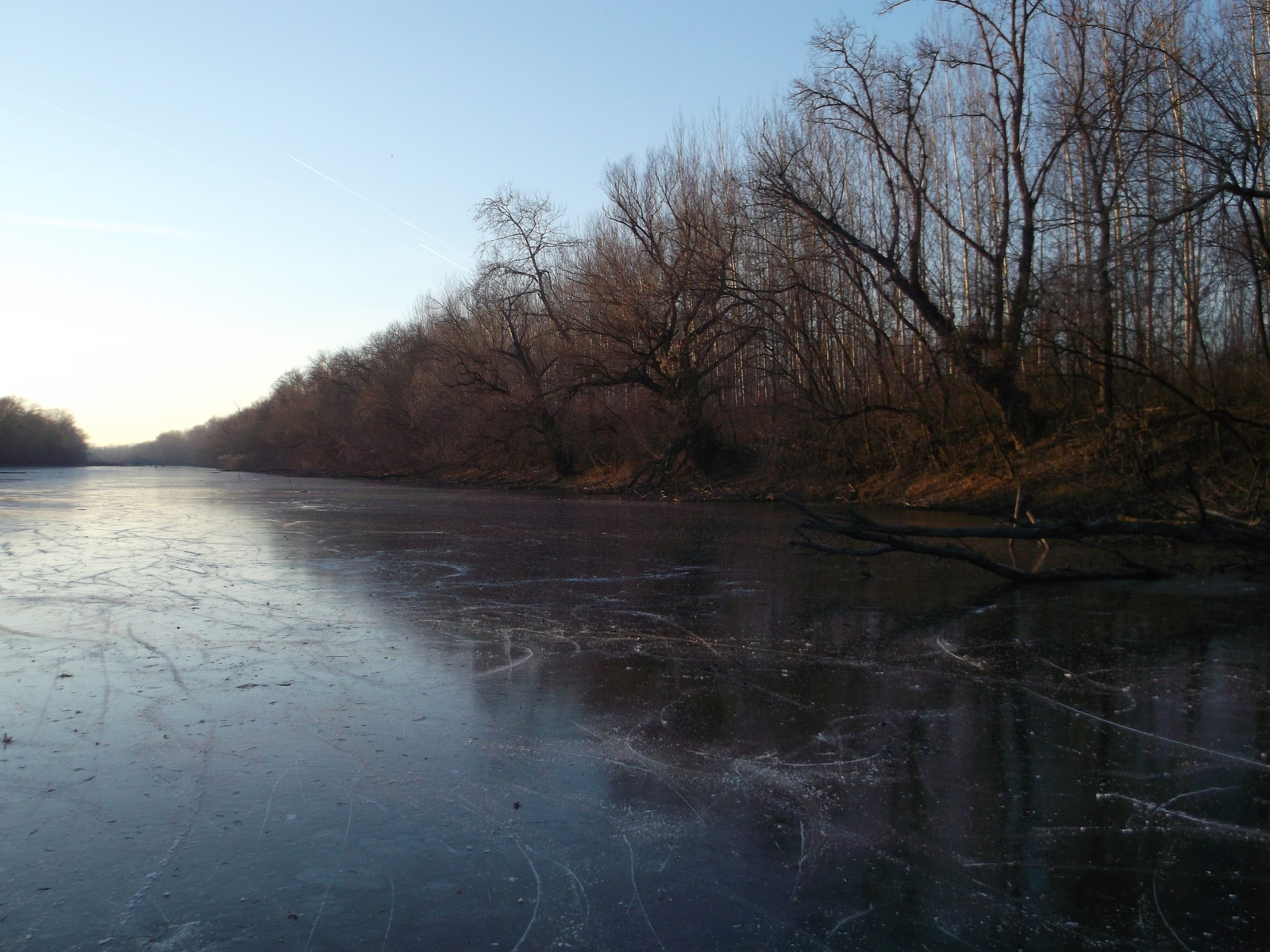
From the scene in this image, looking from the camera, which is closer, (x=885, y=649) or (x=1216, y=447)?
(x=885, y=649)

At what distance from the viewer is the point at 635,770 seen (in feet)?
Result: 14.4

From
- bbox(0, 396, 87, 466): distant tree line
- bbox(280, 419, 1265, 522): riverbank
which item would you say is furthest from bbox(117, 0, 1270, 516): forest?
bbox(0, 396, 87, 466): distant tree line

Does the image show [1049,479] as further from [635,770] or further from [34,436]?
[34,436]

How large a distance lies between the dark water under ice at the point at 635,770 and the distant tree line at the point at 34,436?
8521 centimetres

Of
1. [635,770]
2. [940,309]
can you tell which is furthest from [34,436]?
[635,770]

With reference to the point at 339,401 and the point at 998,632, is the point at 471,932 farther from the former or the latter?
the point at 339,401

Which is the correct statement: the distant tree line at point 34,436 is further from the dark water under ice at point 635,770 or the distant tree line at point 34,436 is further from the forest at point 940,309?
the dark water under ice at point 635,770

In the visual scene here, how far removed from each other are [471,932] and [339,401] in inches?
2967

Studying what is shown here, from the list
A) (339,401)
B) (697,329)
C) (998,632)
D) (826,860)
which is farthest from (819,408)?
(339,401)

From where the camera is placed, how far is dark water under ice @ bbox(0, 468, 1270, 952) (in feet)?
10.1

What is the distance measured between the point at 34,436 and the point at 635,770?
313 feet

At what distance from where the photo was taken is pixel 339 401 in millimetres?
73938

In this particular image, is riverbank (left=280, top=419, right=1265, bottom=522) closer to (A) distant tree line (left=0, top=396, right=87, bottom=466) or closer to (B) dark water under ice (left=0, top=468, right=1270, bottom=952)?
(B) dark water under ice (left=0, top=468, right=1270, bottom=952)

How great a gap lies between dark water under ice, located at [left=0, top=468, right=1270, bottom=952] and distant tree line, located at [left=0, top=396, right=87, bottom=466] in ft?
280
